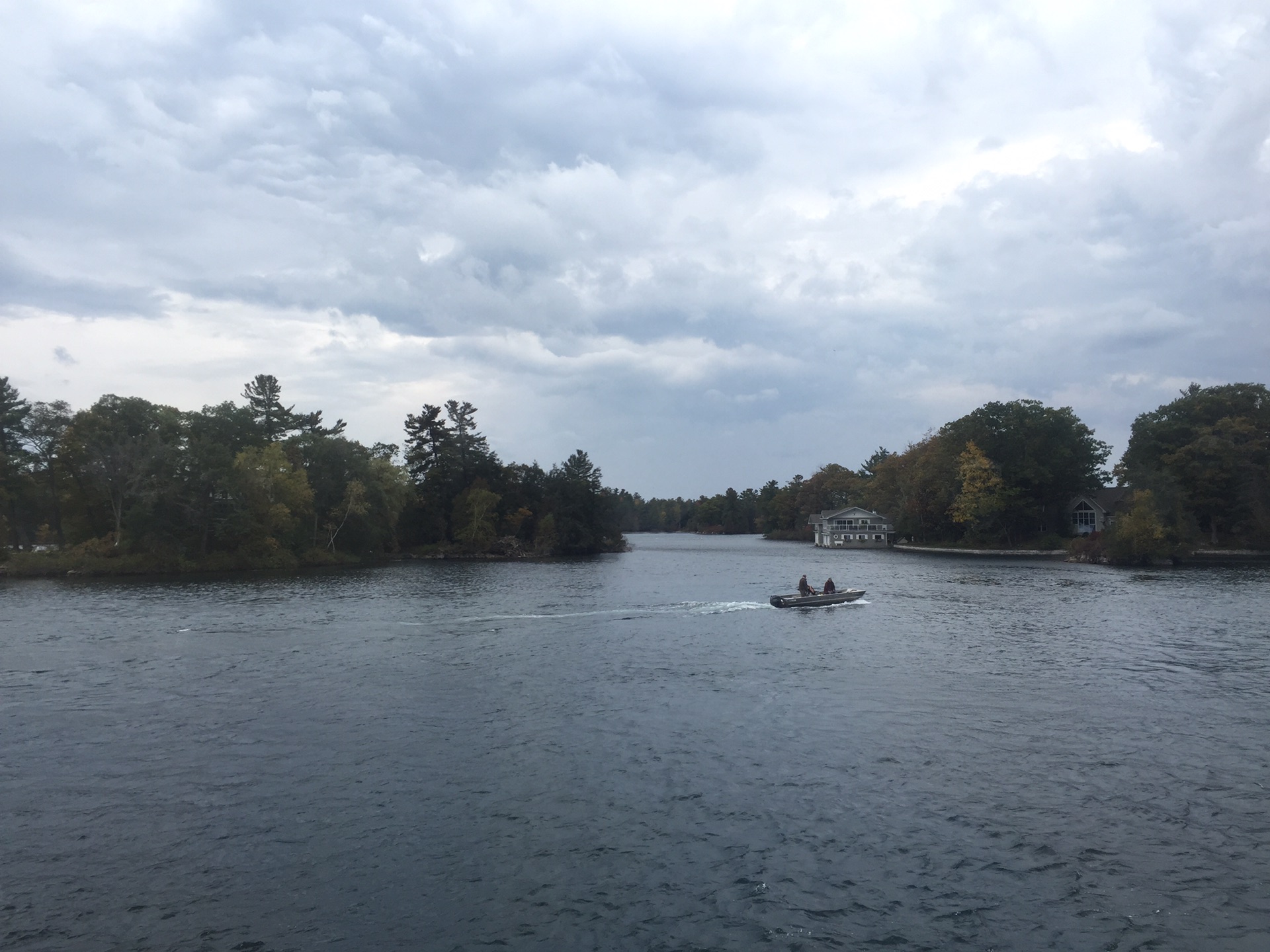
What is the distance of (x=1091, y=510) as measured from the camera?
112438mm

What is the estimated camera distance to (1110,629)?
38156 millimetres

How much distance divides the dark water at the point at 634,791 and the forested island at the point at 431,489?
44.1 m

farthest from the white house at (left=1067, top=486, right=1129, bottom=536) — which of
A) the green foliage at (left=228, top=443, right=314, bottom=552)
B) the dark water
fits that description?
the green foliage at (left=228, top=443, right=314, bottom=552)

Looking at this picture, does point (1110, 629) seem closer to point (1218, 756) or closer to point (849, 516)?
point (1218, 756)

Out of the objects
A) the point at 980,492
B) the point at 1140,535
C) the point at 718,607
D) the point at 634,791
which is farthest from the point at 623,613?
the point at 980,492

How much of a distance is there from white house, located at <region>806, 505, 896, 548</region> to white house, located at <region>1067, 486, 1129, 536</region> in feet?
102

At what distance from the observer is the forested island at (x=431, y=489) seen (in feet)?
246

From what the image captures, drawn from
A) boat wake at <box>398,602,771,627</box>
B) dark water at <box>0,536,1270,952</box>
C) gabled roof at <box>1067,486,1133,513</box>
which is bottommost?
dark water at <box>0,536,1270,952</box>

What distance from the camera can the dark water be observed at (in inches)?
460

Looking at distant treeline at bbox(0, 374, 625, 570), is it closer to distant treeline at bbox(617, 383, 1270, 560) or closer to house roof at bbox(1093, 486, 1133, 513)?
distant treeline at bbox(617, 383, 1270, 560)

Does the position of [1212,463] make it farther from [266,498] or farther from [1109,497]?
[266,498]

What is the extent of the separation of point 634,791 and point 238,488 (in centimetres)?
7152

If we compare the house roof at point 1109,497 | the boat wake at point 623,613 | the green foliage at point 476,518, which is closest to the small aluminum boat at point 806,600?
the boat wake at point 623,613

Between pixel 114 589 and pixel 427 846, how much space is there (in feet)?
180
